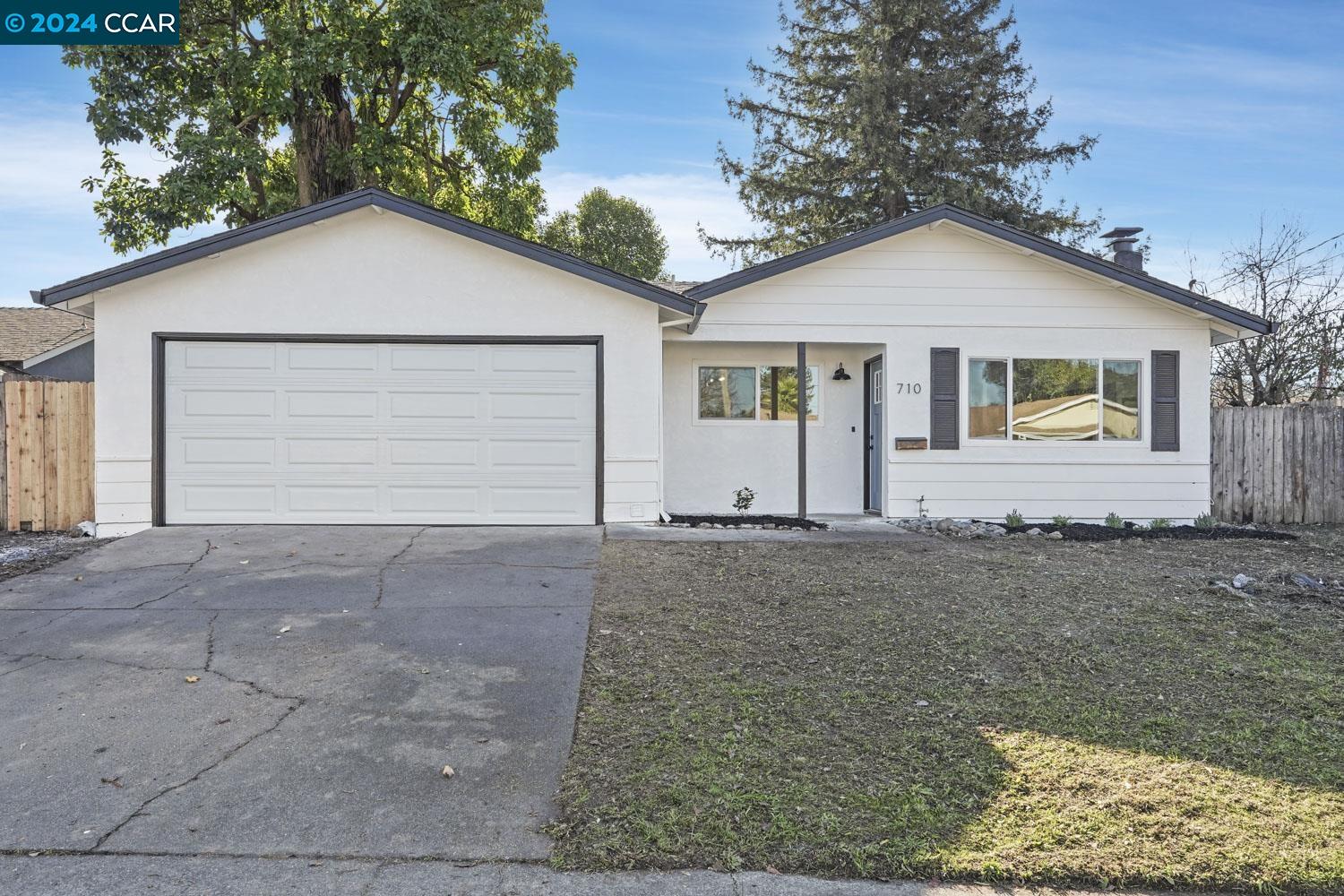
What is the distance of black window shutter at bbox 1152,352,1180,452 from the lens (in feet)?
36.3

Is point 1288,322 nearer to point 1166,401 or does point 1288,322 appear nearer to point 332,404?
point 1166,401

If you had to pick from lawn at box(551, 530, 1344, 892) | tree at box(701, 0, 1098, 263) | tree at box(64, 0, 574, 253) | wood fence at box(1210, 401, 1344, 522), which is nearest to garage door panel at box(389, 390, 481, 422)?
lawn at box(551, 530, 1344, 892)

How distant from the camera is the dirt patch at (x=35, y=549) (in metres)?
7.74

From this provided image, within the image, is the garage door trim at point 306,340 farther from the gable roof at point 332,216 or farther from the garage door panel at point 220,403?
the gable roof at point 332,216

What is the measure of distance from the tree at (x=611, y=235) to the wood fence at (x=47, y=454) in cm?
1980

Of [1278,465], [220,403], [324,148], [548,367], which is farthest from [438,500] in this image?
[1278,465]

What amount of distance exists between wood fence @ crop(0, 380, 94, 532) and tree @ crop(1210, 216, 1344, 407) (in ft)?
57.0

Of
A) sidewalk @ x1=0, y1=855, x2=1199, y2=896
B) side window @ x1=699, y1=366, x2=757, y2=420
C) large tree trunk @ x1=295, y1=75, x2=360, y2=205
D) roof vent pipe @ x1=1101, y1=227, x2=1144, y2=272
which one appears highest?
large tree trunk @ x1=295, y1=75, x2=360, y2=205

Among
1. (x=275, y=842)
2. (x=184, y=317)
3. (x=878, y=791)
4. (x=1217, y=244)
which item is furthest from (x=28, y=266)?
(x=1217, y=244)

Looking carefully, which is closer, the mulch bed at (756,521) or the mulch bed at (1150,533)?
the mulch bed at (1150,533)

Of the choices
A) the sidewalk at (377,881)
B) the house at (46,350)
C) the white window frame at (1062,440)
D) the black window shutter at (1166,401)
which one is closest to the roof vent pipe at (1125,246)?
the black window shutter at (1166,401)

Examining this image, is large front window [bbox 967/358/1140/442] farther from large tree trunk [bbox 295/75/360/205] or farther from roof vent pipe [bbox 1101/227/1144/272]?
large tree trunk [bbox 295/75/360/205]

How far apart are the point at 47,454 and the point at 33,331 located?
37.5 ft

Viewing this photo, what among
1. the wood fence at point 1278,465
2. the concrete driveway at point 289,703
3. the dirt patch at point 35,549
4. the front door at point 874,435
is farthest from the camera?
the wood fence at point 1278,465
